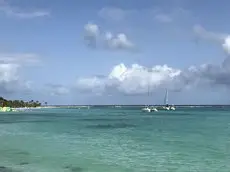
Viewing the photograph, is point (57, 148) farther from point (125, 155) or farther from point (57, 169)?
point (57, 169)

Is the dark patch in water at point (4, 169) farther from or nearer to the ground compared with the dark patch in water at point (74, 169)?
farther from the ground

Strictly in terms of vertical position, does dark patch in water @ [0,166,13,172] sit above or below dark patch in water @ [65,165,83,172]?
above

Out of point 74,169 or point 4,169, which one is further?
point 74,169

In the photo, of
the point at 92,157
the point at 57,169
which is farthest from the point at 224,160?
the point at 57,169

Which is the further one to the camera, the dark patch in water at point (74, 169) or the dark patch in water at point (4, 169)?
the dark patch in water at point (74, 169)

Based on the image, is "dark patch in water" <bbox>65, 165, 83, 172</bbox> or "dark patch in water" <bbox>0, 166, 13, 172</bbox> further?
"dark patch in water" <bbox>65, 165, 83, 172</bbox>

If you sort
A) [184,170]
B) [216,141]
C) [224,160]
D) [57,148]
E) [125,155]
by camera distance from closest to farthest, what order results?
[184,170] < [224,160] < [125,155] < [57,148] < [216,141]

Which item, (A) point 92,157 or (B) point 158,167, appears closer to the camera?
(B) point 158,167

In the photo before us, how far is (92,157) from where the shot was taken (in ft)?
125

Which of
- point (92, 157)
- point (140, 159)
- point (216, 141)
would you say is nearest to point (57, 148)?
point (92, 157)

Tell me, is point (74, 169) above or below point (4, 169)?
below

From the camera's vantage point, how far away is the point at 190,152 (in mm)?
41812

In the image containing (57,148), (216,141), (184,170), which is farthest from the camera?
(216,141)

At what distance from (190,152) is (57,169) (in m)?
15.8
